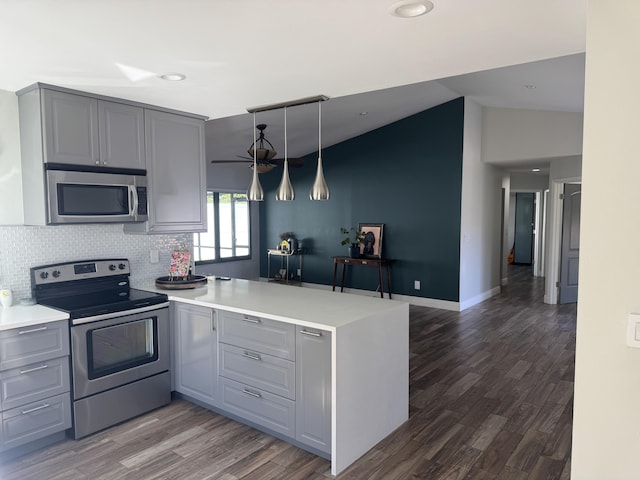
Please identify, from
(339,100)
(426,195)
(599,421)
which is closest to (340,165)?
(426,195)

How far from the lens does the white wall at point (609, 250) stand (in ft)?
4.31

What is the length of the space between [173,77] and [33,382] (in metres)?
2.04

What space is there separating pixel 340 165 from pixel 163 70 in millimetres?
5326

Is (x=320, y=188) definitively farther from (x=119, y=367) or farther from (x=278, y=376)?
(x=119, y=367)

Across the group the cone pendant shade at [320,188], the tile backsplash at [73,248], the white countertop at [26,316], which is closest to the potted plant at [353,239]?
the tile backsplash at [73,248]

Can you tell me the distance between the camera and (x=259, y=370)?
9.21ft

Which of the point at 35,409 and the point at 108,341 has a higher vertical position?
the point at 108,341

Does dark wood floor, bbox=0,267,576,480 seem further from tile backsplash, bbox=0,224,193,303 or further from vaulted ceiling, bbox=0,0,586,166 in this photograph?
vaulted ceiling, bbox=0,0,586,166

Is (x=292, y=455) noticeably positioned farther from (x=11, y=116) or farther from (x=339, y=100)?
(x=339, y=100)

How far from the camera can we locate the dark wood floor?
2494mm

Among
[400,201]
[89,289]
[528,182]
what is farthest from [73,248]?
[528,182]

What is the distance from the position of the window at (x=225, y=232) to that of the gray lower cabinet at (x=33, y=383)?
5460 millimetres

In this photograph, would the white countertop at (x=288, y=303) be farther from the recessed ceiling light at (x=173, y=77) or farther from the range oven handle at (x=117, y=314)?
the recessed ceiling light at (x=173, y=77)

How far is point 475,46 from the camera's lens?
221 cm
